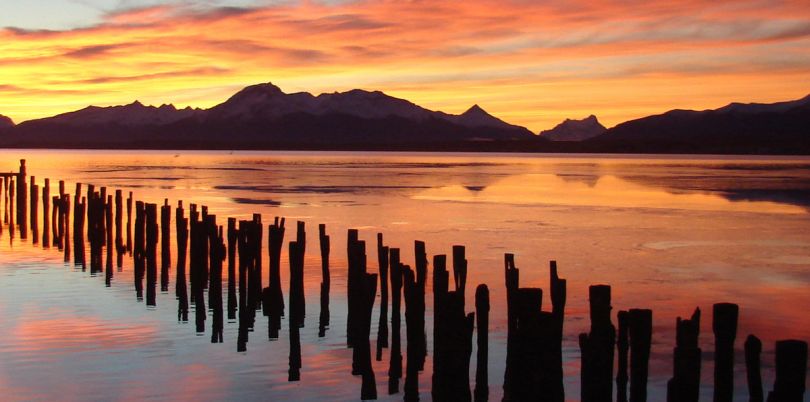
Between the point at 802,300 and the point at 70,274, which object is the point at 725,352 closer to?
the point at 802,300

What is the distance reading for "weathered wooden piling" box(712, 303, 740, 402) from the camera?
7.29m

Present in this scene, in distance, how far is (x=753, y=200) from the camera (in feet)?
146

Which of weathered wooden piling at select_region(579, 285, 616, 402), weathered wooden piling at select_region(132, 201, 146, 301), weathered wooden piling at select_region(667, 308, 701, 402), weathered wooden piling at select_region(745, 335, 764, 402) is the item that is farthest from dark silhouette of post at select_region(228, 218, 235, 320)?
weathered wooden piling at select_region(745, 335, 764, 402)

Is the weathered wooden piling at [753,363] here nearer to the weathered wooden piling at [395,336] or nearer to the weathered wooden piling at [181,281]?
the weathered wooden piling at [395,336]

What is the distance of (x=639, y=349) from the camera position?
7762 mm

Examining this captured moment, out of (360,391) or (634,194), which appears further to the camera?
(634,194)

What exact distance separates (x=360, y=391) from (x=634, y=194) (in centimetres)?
4192

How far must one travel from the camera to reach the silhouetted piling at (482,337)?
9.13 m

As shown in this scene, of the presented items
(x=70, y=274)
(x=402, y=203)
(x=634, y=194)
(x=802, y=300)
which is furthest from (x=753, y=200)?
(x=70, y=274)

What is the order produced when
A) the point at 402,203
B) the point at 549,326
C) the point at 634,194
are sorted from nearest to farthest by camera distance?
the point at 549,326 < the point at 402,203 < the point at 634,194

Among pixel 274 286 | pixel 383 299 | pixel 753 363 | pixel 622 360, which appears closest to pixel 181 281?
pixel 274 286

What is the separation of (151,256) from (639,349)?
11678mm

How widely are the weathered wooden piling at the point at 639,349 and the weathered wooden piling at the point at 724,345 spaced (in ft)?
1.86

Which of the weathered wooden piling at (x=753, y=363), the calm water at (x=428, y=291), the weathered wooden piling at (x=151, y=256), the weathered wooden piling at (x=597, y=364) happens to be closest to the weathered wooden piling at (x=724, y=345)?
the weathered wooden piling at (x=753, y=363)
